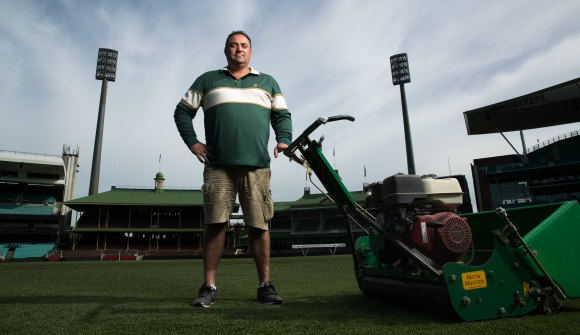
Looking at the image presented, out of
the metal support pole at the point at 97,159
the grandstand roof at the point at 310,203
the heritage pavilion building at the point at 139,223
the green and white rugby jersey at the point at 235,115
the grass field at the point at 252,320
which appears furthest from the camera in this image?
the grandstand roof at the point at 310,203

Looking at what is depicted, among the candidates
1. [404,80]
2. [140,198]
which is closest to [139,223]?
[140,198]

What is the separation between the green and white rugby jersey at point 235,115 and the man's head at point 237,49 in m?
0.11

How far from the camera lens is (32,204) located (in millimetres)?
37625

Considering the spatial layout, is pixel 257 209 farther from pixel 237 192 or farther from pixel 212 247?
pixel 212 247

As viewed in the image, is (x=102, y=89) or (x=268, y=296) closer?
(x=268, y=296)

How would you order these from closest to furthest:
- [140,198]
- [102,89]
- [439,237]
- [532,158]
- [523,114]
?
[439,237]
[523,114]
[532,158]
[140,198]
[102,89]

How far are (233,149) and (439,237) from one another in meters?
1.51

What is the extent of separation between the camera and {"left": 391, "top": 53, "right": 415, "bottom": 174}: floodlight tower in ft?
123

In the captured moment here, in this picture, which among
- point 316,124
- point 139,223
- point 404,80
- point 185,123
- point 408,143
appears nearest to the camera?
point 316,124

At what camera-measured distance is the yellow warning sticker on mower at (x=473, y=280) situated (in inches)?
74.0

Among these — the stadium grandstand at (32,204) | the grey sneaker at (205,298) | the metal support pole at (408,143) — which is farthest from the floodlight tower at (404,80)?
the grey sneaker at (205,298)

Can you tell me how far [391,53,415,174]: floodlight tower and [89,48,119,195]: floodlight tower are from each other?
32.6 meters

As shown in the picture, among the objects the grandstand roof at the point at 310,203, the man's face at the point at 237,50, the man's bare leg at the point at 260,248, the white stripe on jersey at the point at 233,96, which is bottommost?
the man's bare leg at the point at 260,248

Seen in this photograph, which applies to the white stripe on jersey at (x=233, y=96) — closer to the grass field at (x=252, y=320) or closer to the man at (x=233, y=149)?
the man at (x=233, y=149)
